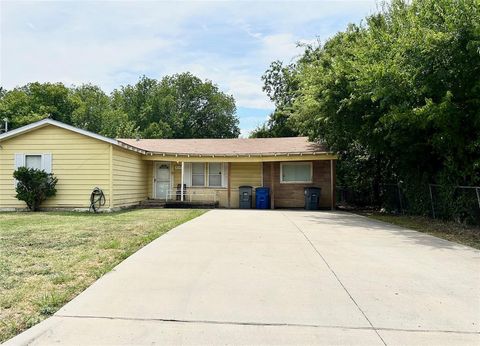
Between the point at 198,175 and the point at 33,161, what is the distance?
7366 millimetres

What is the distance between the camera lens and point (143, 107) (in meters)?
49.8

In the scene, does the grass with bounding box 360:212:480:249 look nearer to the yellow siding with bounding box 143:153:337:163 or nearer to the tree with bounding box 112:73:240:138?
the yellow siding with bounding box 143:153:337:163

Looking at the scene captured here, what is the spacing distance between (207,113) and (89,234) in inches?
1736

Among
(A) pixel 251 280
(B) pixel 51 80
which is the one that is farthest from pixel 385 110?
(B) pixel 51 80

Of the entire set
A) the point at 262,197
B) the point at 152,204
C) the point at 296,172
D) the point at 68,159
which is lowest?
the point at 152,204

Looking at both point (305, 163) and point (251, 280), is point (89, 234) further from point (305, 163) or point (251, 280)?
point (305, 163)

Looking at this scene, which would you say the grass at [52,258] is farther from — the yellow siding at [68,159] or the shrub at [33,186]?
the yellow siding at [68,159]

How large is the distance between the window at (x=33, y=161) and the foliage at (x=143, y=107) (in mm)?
29754

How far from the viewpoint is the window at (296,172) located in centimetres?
1884

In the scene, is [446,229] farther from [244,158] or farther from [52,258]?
[244,158]

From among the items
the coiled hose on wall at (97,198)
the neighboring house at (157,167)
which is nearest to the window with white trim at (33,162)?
the neighboring house at (157,167)

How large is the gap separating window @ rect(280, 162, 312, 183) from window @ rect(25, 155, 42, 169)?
34.6ft

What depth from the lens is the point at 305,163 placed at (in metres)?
18.9

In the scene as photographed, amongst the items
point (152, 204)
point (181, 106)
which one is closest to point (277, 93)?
point (181, 106)
